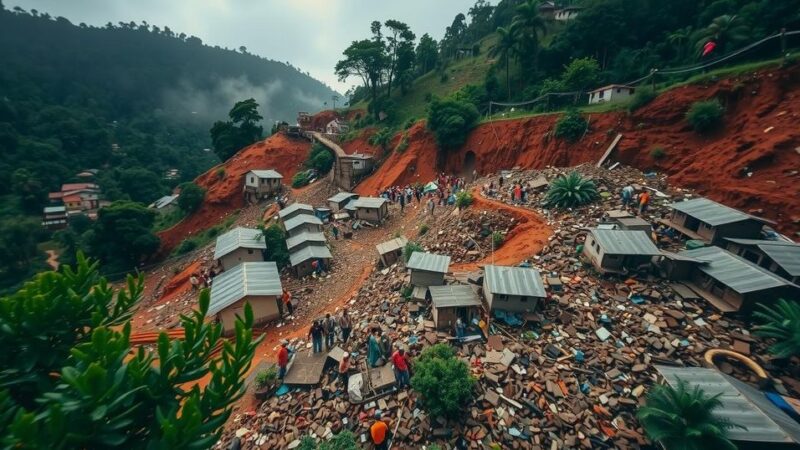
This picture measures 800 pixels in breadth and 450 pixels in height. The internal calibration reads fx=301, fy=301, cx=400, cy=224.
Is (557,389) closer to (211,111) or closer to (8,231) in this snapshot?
(8,231)

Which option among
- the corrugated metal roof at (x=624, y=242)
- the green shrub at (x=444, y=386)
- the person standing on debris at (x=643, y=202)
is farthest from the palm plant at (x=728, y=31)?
the green shrub at (x=444, y=386)

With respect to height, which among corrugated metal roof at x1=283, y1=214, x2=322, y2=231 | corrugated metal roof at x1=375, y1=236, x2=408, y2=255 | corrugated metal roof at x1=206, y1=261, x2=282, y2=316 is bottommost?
corrugated metal roof at x1=206, y1=261, x2=282, y2=316

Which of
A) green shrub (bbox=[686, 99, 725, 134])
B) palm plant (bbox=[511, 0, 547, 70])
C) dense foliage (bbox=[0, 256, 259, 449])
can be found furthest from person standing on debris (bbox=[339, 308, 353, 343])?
palm plant (bbox=[511, 0, 547, 70])

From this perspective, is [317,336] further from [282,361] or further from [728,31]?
[728,31]

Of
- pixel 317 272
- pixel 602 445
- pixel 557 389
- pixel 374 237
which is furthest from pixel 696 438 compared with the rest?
pixel 374 237

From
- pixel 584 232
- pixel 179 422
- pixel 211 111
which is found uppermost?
pixel 211 111

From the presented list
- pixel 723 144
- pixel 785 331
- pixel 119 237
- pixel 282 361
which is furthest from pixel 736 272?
pixel 119 237

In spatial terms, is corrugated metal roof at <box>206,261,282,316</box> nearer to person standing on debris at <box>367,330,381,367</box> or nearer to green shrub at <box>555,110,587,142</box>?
person standing on debris at <box>367,330,381,367</box>
